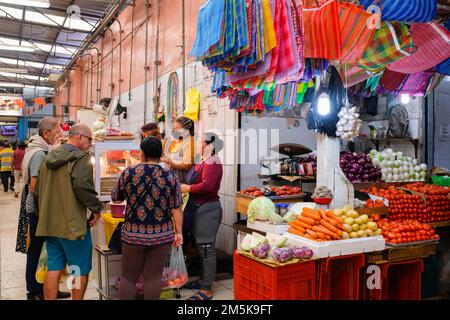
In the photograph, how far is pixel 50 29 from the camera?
1249 cm

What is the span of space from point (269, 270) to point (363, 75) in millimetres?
2760

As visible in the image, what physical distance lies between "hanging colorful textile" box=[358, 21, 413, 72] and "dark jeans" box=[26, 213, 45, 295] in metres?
3.67

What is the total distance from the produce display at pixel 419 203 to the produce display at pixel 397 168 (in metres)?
0.40

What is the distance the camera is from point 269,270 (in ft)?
10.0

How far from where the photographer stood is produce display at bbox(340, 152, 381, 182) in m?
5.33

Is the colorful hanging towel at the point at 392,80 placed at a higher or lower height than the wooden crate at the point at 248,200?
higher

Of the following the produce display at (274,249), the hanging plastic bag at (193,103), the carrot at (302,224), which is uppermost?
the hanging plastic bag at (193,103)

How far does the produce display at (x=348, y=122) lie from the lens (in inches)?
161

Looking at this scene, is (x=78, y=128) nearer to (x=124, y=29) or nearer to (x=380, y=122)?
A: (x=380, y=122)

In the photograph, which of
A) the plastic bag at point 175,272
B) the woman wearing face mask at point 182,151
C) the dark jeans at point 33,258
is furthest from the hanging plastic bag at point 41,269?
the woman wearing face mask at point 182,151

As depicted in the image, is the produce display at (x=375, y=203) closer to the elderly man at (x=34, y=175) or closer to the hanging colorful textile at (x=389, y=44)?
the hanging colorful textile at (x=389, y=44)

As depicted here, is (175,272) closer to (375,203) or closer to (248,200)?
(248,200)

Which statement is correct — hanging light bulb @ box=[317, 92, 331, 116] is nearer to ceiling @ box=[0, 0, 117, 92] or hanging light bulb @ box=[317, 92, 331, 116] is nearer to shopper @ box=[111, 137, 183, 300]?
shopper @ box=[111, 137, 183, 300]
